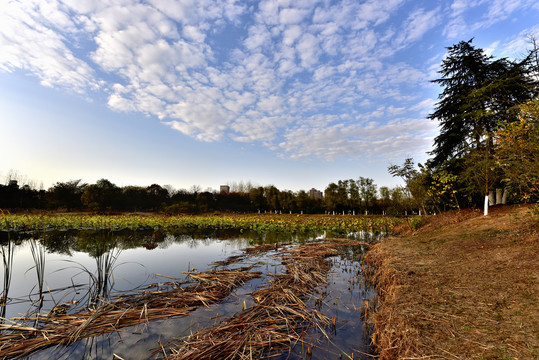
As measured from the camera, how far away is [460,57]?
19.5 meters

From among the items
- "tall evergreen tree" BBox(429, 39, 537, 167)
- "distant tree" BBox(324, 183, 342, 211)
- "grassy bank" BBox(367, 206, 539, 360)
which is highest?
"tall evergreen tree" BBox(429, 39, 537, 167)

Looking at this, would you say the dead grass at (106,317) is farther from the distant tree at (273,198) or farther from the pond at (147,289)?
the distant tree at (273,198)

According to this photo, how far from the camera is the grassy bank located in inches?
106

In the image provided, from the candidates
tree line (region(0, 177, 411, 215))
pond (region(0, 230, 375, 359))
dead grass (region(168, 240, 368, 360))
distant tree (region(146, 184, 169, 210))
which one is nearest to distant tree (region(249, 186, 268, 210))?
tree line (region(0, 177, 411, 215))

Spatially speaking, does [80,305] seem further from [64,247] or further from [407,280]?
[64,247]

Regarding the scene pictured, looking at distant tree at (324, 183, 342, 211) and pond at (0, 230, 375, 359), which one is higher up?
distant tree at (324, 183, 342, 211)

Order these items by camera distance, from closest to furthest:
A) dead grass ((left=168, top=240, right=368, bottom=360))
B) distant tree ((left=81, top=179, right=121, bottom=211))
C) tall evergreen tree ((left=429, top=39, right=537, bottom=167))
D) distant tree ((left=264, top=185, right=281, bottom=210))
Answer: dead grass ((left=168, top=240, right=368, bottom=360)) < tall evergreen tree ((left=429, top=39, right=537, bottom=167)) < distant tree ((left=81, top=179, right=121, bottom=211)) < distant tree ((left=264, top=185, right=281, bottom=210))

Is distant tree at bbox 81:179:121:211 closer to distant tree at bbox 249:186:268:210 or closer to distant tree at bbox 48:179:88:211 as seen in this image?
distant tree at bbox 48:179:88:211

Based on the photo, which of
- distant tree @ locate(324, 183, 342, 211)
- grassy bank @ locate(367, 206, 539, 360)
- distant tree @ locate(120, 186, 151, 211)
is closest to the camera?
grassy bank @ locate(367, 206, 539, 360)

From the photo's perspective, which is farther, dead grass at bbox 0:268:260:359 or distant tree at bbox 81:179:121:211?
distant tree at bbox 81:179:121:211

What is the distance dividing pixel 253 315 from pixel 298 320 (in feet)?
2.57

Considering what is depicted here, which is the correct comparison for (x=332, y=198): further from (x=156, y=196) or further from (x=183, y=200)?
(x=156, y=196)

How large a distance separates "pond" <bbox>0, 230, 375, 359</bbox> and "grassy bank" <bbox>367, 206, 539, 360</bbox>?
62cm

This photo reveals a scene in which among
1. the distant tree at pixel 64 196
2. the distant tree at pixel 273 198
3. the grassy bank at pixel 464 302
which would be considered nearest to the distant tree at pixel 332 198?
the distant tree at pixel 273 198
